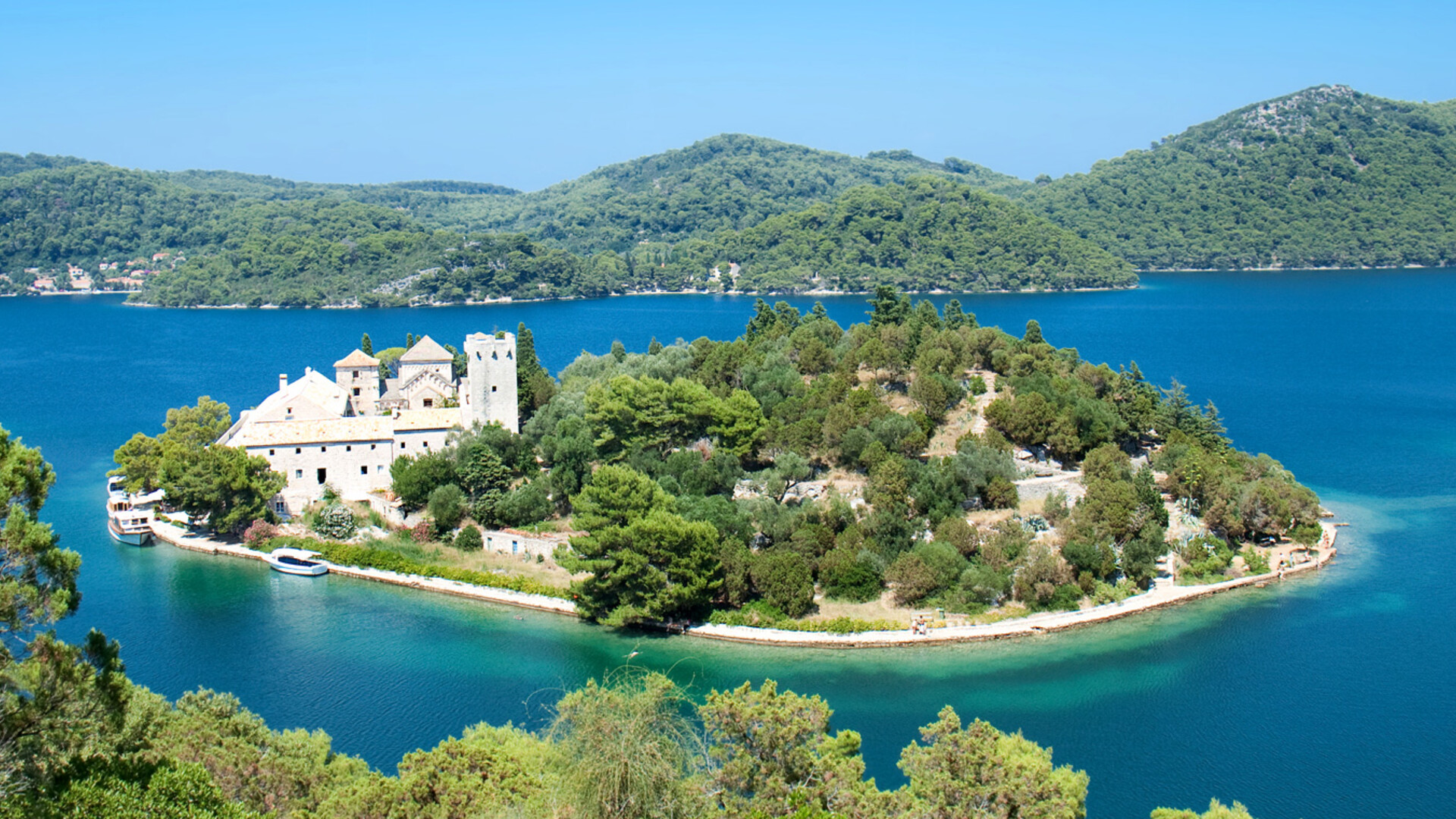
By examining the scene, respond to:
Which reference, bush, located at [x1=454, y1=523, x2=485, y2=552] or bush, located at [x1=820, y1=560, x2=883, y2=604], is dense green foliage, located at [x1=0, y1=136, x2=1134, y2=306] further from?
bush, located at [x1=820, y1=560, x2=883, y2=604]

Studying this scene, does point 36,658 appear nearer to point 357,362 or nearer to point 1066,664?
point 1066,664

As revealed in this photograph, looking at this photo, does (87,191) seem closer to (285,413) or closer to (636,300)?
(636,300)

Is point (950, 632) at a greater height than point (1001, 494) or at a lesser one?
lesser

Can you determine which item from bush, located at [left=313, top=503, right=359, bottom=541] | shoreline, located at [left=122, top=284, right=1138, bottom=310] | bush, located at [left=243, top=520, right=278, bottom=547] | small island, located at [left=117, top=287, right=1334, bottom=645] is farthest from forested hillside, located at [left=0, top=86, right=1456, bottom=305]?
bush, located at [left=313, top=503, right=359, bottom=541]

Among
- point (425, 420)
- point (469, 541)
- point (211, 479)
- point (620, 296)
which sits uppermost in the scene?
point (620, 296)

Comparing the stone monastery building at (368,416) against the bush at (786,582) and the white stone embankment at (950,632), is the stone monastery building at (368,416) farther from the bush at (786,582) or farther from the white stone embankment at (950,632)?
the white stone embankment at (950,632)

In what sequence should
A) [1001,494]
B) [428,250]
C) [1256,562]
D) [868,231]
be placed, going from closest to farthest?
[1256,562], [1001,494], [428,250], [868,231]

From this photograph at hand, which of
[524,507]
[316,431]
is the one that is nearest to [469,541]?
[524,507]
